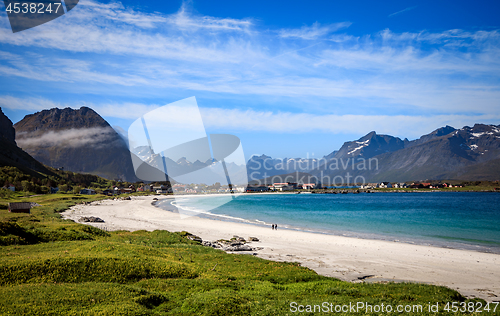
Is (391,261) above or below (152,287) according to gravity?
below

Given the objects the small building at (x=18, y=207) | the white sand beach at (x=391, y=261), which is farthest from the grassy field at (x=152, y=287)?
the small building at (x=18, y=207)

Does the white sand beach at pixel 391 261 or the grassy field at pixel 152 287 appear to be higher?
the grassy field at pixel 152 287

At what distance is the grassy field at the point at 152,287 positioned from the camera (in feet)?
33.8

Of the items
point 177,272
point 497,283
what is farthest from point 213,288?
point 497,283

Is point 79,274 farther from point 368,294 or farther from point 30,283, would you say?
point 368,294

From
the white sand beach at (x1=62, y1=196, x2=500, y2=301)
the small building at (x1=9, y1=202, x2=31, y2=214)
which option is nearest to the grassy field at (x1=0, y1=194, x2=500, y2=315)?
the white sand beach at (x1=62, y1=196, x2=500, y2=301)

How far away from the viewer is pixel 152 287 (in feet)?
45.3

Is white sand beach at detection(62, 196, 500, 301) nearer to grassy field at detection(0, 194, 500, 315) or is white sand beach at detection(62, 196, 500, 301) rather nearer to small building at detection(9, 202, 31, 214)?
grassy field at detection(0, 194, 500, 315)

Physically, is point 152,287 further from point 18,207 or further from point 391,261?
point 18,207

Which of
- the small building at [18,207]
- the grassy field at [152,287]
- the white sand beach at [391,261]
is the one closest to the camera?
the grassy field at [152,287]

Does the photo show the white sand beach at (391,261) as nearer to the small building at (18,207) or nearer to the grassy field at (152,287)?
the grassy field at (152,287)

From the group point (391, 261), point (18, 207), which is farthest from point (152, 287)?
point (18, 207)

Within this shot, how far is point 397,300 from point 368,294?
1.33 meters

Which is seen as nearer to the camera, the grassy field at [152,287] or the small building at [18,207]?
the grassy field at [152,287]
